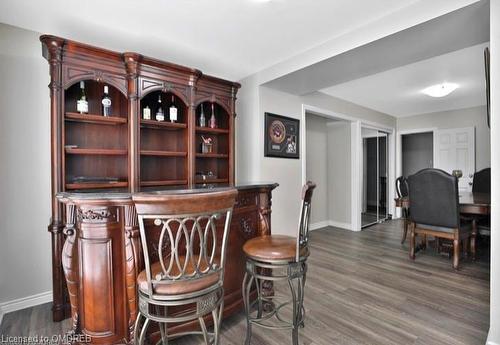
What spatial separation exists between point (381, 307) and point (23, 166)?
11.0 feet

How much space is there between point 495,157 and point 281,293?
1.96 m

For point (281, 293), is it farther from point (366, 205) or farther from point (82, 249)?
Answer: point (366, 205)

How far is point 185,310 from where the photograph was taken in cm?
171

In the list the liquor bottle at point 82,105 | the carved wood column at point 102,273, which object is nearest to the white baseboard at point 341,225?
the carved wood column at point 102,273

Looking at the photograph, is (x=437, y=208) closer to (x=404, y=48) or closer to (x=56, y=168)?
(x=404, y=48)

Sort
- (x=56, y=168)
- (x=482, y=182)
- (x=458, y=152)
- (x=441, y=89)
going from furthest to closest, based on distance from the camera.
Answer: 1. (x=458, y=152)
2. (x=482, y=182)
3. (x=441, y=89)
4. (x=56, y=168)

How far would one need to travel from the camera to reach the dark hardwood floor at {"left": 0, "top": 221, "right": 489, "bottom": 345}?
183 centimetres

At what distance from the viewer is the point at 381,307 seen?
2.22m

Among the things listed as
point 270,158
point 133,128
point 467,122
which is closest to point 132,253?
point 133,128

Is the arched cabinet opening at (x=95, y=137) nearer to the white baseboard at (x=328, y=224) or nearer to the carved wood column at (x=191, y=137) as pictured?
the carved wood column at (x=191, y=137)

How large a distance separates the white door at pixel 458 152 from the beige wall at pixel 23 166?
6.84 m

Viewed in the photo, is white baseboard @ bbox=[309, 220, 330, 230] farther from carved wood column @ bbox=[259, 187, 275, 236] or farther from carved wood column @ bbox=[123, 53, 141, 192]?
carved wood column @ bbox=[123, 53, 141, 192]

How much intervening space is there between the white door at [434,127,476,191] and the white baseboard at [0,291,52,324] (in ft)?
22.8

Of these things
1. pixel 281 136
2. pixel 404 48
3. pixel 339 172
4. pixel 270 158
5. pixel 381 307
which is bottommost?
pixel 381 307
